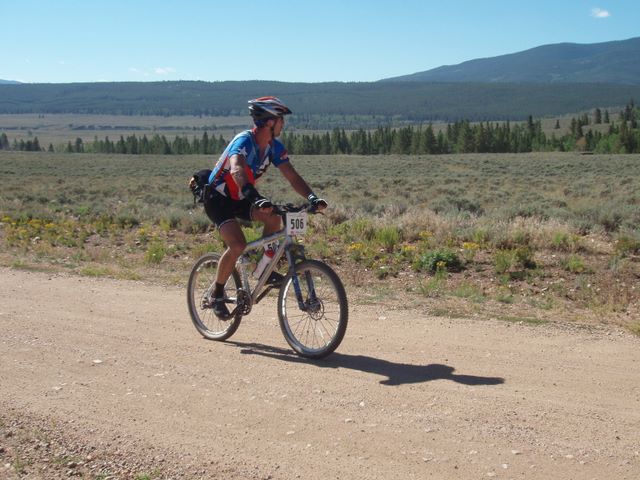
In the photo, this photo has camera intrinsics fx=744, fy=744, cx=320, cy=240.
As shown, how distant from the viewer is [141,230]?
14.1 m

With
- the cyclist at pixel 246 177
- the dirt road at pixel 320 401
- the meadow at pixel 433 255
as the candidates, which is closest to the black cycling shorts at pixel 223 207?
the cyclist at pixel 246 177

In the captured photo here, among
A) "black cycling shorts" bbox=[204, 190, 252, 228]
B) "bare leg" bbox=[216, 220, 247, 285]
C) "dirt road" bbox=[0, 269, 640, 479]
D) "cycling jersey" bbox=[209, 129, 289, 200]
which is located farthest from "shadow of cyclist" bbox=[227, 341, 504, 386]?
"cycling jersey" bbox=[209, 129, 289, 200]

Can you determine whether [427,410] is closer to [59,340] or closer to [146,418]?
[146,418]

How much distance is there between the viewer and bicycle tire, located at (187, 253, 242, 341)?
21.8 feet

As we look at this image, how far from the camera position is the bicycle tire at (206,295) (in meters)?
6.66

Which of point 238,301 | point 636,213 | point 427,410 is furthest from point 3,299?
point 636,213

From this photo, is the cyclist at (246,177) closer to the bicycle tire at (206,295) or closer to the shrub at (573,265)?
the bicycle tire at (206,295)

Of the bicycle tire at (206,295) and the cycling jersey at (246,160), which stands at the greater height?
the cycling jersey at (246,160)

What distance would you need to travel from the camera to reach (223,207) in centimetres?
622

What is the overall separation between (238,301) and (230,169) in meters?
1.23

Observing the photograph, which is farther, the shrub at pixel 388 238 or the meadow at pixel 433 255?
the shrub at pixel 388 238

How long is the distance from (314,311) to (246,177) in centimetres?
119

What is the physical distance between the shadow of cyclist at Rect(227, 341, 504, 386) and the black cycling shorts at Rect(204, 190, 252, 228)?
113 cm

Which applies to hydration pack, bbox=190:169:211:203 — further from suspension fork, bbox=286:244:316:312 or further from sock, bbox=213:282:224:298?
suspension fork, bbox=286:244:316:312
